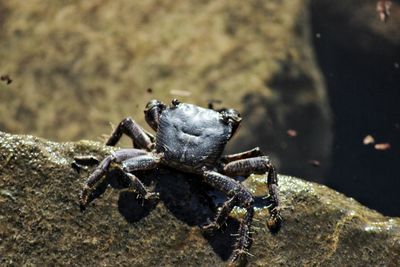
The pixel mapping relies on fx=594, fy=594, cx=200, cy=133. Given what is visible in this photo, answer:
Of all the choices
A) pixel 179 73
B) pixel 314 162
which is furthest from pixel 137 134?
pixel 314 162

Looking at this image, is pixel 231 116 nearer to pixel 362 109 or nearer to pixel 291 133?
pixel 291 133

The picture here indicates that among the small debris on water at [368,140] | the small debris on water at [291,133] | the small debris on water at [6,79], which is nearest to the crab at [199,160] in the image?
the small debris on water at [291,133]

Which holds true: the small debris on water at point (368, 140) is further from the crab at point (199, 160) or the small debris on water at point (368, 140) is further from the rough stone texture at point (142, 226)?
the crab at point (199, 160)

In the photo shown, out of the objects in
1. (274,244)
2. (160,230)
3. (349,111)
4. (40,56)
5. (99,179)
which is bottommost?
(349,111)

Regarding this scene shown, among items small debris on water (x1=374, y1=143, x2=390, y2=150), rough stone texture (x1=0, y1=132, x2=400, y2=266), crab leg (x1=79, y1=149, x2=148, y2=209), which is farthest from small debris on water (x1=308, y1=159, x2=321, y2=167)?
crab leg (x1=79, y1=149, x2=148, y2=209)

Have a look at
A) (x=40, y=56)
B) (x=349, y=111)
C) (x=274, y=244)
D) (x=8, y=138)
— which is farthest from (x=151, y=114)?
(x=349, y=111)

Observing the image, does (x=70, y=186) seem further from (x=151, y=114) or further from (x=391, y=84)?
(x=391, y=84)

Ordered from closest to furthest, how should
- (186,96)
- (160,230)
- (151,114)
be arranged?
(160,230)
(151,114)
(186,96)

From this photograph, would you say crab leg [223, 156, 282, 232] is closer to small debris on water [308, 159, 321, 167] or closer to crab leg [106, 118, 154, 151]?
crab leg [106, 118, 154, 151]
